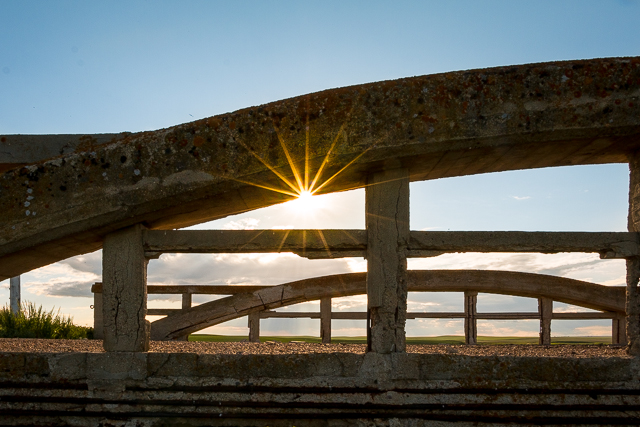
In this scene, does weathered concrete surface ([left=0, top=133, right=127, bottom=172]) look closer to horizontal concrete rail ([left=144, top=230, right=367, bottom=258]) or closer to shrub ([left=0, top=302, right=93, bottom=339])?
horizontal concrete rail ([left=144, top=230, right=367, bottom=258])

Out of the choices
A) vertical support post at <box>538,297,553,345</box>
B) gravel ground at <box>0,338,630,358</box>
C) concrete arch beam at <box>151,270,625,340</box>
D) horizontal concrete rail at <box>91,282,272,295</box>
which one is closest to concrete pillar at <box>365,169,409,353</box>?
gravel ground at <box>0,338,630,358</box>

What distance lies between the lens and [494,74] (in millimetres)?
3551

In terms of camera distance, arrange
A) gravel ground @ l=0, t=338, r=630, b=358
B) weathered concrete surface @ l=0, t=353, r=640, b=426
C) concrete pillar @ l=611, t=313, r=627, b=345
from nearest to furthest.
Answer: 1. weathered concrete surface @ l=0, t=353, r=640, b=426
2. gravel ground @ l=0, t=338, r=630, b=358
3. concrete pillar @ l=611, t=313, r=627, b=345

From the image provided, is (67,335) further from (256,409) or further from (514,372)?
(514,372)

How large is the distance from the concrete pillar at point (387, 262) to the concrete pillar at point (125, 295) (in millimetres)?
1850

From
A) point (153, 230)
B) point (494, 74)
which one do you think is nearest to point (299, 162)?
point (153, 230)

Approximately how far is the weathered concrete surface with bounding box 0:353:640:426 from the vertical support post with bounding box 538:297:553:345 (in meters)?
5.23

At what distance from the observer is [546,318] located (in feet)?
27.7

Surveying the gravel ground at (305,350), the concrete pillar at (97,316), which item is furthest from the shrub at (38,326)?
the gravel ground at (305,350)

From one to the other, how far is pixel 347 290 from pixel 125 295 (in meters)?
4.78

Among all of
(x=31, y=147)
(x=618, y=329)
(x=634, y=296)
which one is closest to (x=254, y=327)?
(x=31, y=147)

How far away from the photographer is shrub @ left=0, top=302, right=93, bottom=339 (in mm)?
8492

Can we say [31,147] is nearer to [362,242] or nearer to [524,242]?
[362,242]

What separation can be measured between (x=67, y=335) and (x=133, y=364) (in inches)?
254
